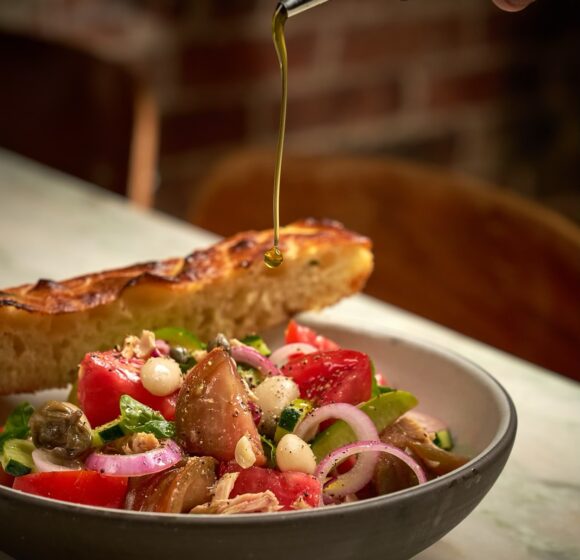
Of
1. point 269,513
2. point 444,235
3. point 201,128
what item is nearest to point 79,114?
point 201,128

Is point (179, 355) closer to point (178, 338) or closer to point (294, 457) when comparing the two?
point (178, 338)

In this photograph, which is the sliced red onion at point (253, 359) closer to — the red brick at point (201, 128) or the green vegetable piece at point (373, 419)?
the green vegetable piece at point (373, 419)

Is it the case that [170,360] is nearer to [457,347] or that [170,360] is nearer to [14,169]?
[457,347]

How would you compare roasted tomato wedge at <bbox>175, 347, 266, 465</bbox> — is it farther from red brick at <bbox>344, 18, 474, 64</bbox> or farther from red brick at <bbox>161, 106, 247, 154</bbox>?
red brick at <bbox>344, 18, 474, 64</bbox>

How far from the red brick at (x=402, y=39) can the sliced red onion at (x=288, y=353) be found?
242 cm

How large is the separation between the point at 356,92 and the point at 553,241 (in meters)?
1.79

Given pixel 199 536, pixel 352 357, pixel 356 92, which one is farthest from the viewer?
pixel 356 92

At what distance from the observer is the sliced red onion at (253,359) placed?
959mm

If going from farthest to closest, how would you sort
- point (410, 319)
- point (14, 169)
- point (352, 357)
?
point (14, 169), point (410, 319), point (352, 357)

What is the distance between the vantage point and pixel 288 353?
3.36 ft

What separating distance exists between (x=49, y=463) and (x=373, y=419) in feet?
0.83

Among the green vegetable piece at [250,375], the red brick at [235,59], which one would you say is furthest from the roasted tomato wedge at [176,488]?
the red brick at [235,59]

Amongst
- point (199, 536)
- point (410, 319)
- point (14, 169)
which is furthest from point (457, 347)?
point (14, 169)

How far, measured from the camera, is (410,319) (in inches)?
60.4
